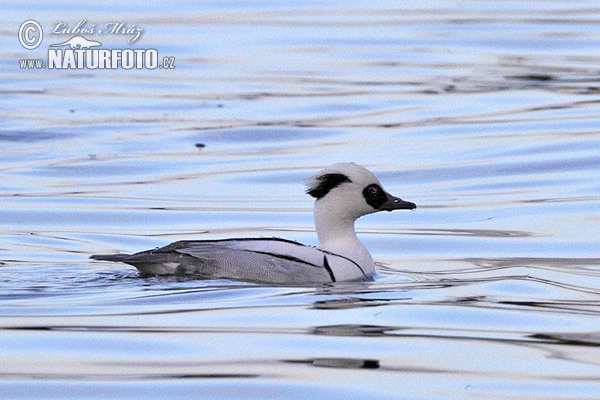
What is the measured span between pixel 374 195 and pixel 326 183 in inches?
14.5

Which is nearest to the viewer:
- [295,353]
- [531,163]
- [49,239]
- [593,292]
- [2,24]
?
[295,353]

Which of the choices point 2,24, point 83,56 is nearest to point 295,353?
point 83,56

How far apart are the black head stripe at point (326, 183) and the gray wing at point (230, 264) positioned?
668 mm

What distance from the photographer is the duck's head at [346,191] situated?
9.57 m

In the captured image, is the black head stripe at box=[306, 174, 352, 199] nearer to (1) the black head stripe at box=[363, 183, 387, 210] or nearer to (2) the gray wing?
(1) the black head stripe at box=[363, 183, 387, 210]

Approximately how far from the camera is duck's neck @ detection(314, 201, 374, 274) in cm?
951

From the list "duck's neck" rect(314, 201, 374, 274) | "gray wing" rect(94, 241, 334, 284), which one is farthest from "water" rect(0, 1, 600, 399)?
"duck's neck" rect(314, 201, 374, 274)

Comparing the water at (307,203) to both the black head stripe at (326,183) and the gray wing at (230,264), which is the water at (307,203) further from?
Result: the black head stripe at (326,183)

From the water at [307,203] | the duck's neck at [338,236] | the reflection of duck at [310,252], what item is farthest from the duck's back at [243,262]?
the duck's neck at [338,236]

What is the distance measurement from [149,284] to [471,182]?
19.9 feet

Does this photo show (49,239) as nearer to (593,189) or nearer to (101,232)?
(101,232)

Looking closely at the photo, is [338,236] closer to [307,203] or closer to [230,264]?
[230,264]

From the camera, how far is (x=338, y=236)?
9.66m

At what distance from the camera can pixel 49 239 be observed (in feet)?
36.7
